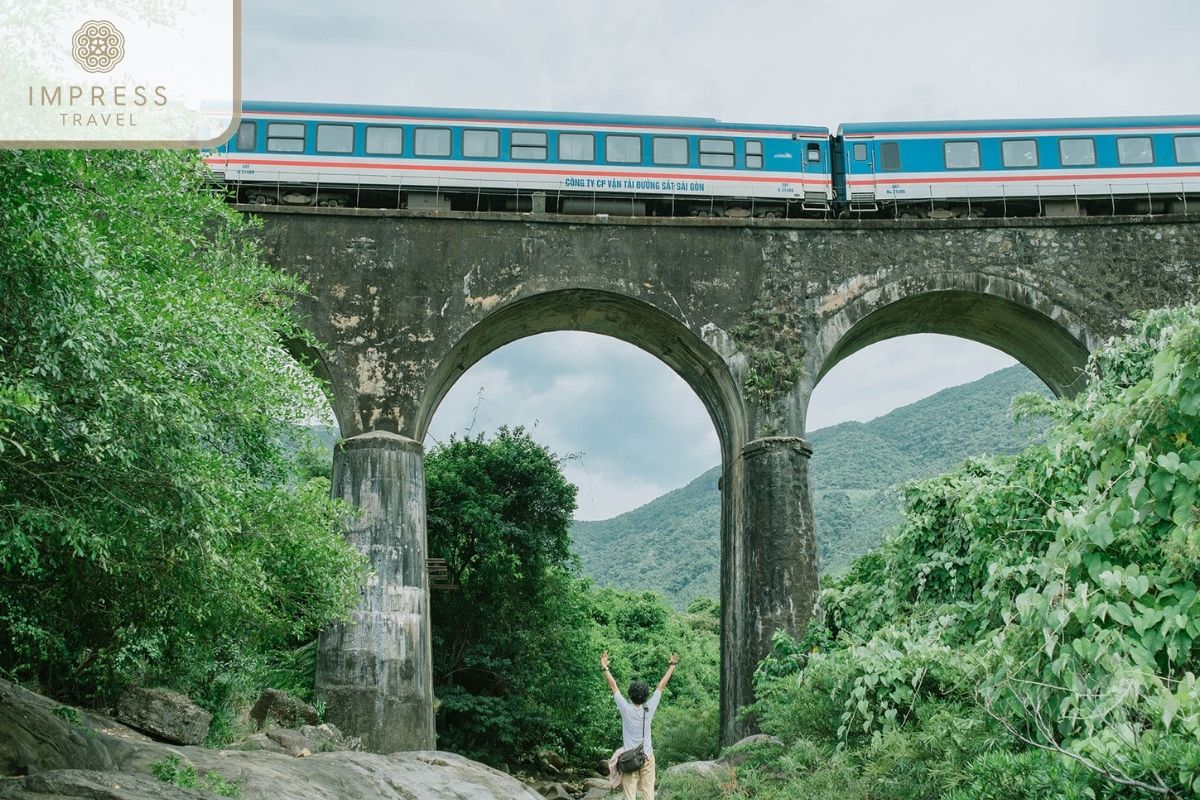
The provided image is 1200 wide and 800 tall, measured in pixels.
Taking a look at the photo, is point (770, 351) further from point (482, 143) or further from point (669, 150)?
point (482, 143)

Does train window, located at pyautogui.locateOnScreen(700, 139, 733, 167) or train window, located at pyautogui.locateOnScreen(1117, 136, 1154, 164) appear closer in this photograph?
train window, located at pyautogui.locateOnScreen(700, 139, 733, 167)

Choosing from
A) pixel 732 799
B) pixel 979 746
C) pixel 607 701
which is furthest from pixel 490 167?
pixel 979 746

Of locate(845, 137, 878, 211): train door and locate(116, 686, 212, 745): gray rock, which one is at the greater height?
locate(845, 137, 878, 211): train door

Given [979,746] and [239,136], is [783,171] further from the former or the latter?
[979,746]

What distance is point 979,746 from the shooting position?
6695 mm

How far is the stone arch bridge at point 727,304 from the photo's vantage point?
14.8 meters

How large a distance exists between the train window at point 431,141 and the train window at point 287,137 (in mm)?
2030

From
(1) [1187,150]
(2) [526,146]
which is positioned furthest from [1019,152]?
(2) [526,146]

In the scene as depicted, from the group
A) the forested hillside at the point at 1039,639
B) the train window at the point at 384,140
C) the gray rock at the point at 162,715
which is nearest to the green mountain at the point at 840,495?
the train window at the point at 384,140

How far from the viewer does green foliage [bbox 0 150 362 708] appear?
6.42 meters

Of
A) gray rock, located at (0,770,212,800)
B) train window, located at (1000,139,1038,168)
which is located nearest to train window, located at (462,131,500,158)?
train window, located at (1000,139,1038,168)

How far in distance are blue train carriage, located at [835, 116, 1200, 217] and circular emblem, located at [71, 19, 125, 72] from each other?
14.4 metres

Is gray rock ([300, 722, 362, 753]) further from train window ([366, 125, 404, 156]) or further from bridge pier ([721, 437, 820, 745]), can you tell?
train window ([366, 125, 404, 156])

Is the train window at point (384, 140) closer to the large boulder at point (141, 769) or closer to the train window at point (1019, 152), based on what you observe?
the train window at point (1019, 152)
